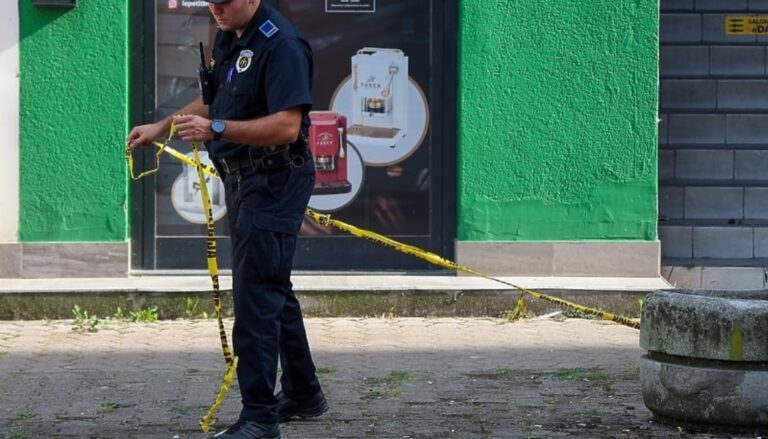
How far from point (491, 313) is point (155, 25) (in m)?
3.35

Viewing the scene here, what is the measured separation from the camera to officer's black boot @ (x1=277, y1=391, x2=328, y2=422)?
20.5 ft

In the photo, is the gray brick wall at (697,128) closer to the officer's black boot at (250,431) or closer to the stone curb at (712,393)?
the stone curb at (712,393)

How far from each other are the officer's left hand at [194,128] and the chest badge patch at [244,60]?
1.10 feet

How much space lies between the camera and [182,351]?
840cm

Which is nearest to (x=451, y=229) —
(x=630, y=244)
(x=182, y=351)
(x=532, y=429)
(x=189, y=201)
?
(x=630, y=244)

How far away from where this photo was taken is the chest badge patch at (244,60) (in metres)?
5.64

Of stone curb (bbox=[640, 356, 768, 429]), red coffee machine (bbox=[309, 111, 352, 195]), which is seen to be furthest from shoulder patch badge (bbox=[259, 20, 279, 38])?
red coffee machine (bbox=[309, 111, 352, 195])

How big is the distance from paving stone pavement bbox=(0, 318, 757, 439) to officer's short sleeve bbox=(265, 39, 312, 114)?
1553 mm

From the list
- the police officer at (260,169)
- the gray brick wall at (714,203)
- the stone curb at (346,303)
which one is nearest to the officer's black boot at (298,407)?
the police officer at (260,169)

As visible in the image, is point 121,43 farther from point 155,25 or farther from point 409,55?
point 409,55

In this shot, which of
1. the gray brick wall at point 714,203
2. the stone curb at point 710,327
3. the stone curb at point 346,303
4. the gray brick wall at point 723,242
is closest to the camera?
the stone curb at point 710,327

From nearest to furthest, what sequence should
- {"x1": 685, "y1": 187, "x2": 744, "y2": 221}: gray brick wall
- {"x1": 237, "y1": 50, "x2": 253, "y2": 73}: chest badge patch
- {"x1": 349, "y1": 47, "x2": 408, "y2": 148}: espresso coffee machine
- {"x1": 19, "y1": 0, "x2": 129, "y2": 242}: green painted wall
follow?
{"x1": 237, "y1": 50, "x2": 253, "y2": 73}: chest badge patch
{"x1": 19, "y1": 0, "x2": 129, "y2": 242}: green painted wall
{"x1": 349, "y1": 47, "x2": 408, "y2": 148}: espresso coffee machine
{"x1": 685, "y1": 187, "x2": 744, "y2": 221}: gray brick wall

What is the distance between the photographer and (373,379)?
7.48 m

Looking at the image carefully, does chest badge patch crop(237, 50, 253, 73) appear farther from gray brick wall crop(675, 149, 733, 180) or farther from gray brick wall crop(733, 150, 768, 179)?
gray brick wall crop(733, 150, 768, 179)
